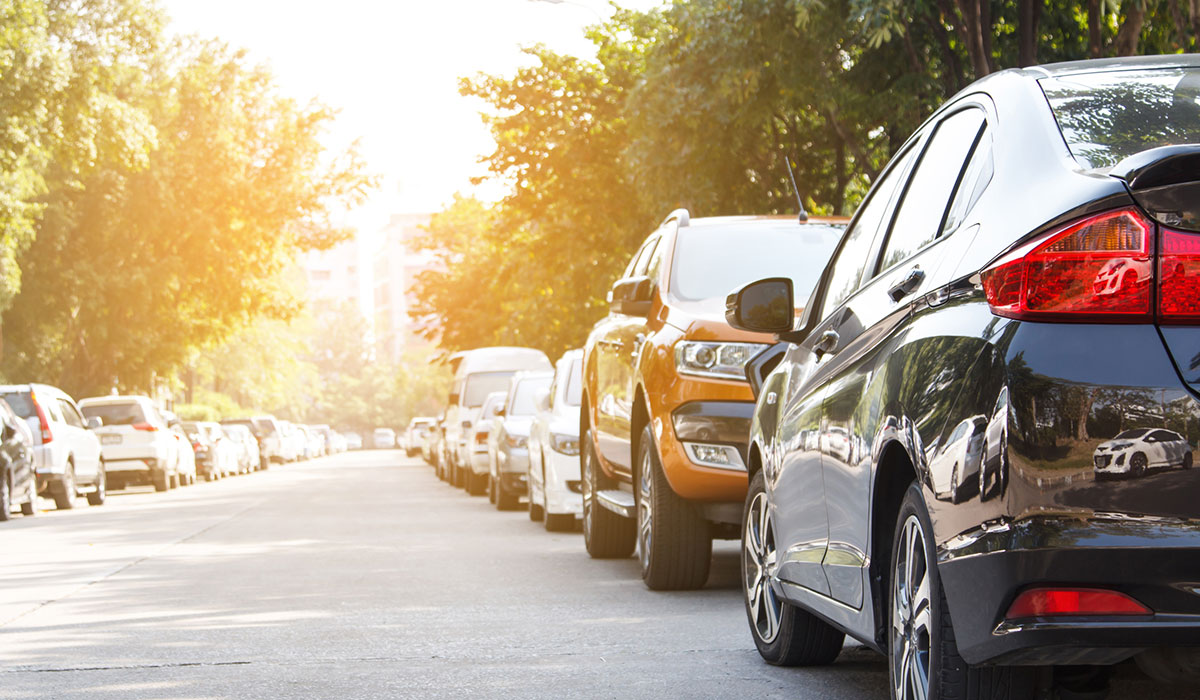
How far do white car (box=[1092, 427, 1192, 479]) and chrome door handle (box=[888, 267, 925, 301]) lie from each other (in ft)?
3.22

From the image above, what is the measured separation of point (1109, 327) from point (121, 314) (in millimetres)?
38510

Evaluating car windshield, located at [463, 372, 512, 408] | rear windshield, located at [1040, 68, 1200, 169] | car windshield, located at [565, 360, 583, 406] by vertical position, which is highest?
rear windshield, located at [1040, 68, 1200, 169]

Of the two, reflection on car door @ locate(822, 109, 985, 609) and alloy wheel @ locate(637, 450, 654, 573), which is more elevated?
reflection on car door @ locate(822, 109, 985, 609)

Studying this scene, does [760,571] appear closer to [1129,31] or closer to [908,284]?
[908,284]

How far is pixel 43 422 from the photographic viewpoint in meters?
21.5

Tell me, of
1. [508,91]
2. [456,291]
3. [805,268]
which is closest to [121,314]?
[456,291]

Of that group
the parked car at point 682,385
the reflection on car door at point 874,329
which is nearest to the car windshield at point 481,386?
the parked car at point 682,385

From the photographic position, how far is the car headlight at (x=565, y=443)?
14492mm

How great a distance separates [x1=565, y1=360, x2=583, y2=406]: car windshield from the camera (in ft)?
51.8

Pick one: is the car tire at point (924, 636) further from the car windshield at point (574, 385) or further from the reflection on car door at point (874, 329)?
the car windshield at point (574, 385)

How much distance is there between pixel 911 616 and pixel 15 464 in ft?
56.8

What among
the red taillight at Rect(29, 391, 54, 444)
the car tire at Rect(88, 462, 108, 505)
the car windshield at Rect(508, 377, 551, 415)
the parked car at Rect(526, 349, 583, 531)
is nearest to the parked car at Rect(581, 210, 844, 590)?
the parked car at Rect(526, 349, 583, 531)

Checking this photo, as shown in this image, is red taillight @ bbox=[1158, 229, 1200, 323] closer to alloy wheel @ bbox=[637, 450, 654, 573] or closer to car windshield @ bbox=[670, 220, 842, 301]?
alloy wheel @ bbox=[637, 450, 654, 573]

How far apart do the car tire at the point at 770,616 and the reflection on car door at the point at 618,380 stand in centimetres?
299
